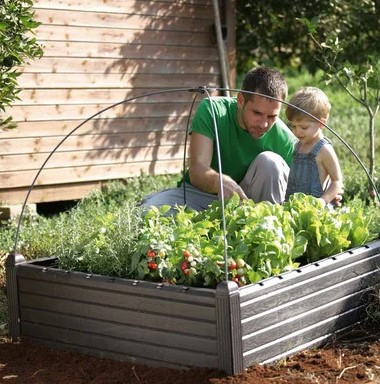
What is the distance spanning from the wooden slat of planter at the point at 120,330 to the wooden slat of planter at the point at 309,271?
250 millimetres

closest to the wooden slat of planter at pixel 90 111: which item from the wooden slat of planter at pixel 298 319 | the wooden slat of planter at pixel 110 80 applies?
the wooden slat of planter at pixel 110 80

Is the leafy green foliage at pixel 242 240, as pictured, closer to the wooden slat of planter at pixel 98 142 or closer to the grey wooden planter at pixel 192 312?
the grey wooden planter at pixel 192 312

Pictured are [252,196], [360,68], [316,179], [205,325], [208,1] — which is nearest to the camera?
[205,325]

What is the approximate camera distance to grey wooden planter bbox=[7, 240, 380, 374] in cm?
363

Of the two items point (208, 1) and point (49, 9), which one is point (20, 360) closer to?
point (49, 9)

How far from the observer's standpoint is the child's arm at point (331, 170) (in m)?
5.21

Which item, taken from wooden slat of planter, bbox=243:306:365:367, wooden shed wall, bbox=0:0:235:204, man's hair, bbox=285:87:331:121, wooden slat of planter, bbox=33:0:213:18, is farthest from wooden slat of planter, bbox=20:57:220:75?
wooden slat of planter, bbox=243:306:365:367

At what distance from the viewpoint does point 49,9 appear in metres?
7.56

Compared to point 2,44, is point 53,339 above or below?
below

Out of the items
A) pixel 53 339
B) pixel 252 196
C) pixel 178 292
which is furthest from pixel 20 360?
pixel 252 196

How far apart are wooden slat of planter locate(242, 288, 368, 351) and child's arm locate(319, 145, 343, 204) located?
973 millimetres

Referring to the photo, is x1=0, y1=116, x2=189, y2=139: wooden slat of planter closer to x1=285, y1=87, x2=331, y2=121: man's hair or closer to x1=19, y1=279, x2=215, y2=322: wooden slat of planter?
x1=285, y1=87, x2=331, y2=121: man's hair

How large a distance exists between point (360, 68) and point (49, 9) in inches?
102

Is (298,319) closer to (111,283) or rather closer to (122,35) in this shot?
(111,283)
